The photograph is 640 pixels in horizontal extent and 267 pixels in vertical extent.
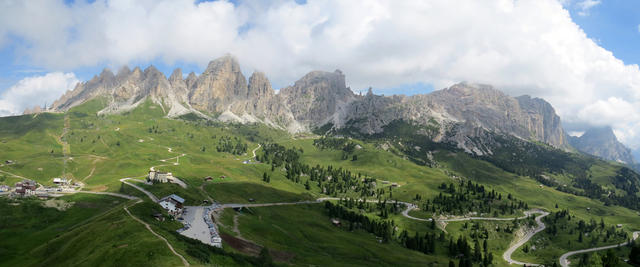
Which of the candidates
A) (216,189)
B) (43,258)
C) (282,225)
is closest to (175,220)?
(43,258)

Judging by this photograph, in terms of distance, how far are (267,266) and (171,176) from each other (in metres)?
134

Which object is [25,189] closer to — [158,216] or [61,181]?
[61,181]

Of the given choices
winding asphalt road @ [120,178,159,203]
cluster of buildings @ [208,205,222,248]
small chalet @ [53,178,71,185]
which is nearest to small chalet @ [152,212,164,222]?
cluster of buildings @ [208,205,222,248]

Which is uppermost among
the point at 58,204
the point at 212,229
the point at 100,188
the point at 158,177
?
the point at 212,229

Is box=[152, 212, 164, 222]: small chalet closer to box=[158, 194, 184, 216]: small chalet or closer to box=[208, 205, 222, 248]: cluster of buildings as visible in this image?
box=[158, 194, 184, 216]: small chalet

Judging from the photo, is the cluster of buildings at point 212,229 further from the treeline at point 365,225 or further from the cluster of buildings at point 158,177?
the treeline at point 365,225

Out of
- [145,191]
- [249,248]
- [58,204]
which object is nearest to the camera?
[249,248]

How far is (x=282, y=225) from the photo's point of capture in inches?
5787

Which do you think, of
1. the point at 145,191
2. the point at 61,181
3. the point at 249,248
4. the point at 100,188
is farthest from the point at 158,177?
the point at 249,248

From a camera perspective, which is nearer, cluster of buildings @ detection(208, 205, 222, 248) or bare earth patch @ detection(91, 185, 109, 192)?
cluster of buildings @ detection(208, 205, 222, 248)

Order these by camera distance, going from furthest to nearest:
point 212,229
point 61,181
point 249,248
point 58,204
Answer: point 61,181 < point 58,204 < point 212,229 < point 249,248

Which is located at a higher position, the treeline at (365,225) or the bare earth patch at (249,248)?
the bare earth patch at (249,248)

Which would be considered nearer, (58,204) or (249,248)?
(249,248)

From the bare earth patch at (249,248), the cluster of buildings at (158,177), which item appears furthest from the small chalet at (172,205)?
the cluster of buildings at (158,177)
